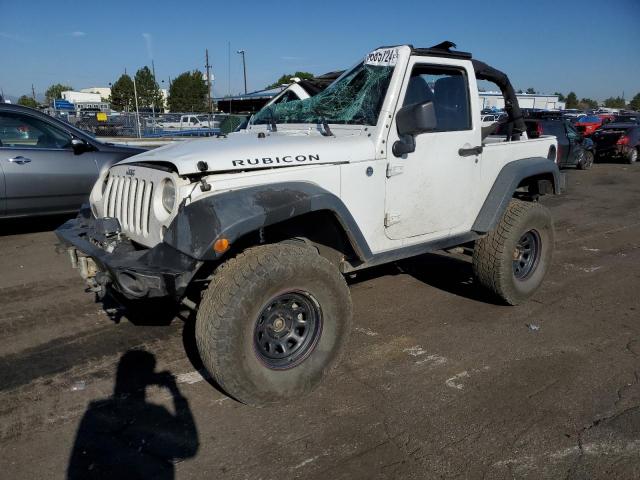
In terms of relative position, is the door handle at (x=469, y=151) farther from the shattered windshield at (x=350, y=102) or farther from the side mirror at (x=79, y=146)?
the side mirror at (x=79, y=146)

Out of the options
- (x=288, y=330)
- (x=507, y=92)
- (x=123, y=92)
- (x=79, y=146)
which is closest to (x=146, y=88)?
(x=123, y=92)

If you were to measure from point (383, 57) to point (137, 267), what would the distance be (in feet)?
7.49

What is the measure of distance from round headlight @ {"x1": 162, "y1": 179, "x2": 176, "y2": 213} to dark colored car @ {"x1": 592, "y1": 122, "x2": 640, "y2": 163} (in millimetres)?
19588

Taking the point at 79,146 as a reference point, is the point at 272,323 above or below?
below

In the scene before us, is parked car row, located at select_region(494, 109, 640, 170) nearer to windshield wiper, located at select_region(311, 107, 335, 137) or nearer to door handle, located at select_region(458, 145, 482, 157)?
door handle, located at select_region(458, 145, 482, 157)

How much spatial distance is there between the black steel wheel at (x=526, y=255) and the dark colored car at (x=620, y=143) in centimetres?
1658

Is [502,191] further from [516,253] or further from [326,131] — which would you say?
[326,131]

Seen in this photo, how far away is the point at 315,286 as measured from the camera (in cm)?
311

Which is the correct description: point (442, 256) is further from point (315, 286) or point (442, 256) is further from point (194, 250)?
point (194, 250)

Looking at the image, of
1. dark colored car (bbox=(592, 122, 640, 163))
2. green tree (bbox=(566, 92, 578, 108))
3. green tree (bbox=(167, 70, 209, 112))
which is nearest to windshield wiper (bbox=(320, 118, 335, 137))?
dark colored car (bbox=(592, 122, 640, 163))

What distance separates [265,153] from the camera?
10.4 feet

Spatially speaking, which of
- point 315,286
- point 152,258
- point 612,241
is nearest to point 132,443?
point 152,258

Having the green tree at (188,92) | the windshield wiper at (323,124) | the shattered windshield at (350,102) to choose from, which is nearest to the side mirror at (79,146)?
the shattered windshield at (350,102)

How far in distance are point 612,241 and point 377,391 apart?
5885 mm
